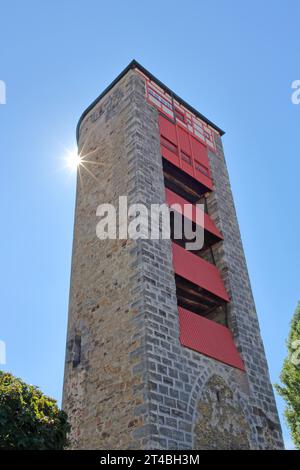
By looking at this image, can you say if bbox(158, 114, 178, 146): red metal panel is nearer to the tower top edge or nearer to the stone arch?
the tower top edge

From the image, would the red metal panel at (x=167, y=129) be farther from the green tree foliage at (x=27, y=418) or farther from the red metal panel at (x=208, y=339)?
the green tree foliage at (x=27, y=418)

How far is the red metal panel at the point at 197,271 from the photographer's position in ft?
32.9

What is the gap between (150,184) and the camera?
34.5 ft

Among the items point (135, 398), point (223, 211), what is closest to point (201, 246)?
point (223, 211)

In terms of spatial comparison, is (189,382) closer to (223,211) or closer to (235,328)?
(235,328)

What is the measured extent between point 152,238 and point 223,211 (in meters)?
3.74

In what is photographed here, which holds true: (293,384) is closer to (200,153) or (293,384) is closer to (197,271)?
(197,271)

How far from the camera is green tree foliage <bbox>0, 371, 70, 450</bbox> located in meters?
6.11

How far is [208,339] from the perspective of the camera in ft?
30.5

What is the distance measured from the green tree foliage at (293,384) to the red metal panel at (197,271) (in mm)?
4598

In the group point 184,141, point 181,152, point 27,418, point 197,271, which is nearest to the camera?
point 27,418

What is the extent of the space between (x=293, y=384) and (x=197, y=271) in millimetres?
5791

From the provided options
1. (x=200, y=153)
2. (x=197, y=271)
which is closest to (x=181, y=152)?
(x=200, y=153)

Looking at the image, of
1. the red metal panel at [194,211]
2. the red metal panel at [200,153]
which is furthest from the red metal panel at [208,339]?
the red metal panel at [200,153]
